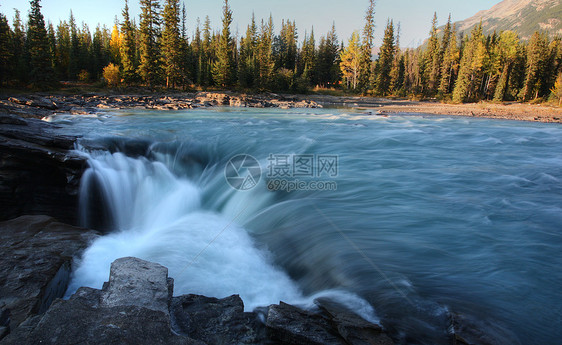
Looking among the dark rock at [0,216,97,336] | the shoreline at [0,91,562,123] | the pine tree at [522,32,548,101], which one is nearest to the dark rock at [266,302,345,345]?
the dark rock at [0,216,97,336]

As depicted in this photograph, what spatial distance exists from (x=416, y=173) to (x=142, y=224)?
8.57 metres

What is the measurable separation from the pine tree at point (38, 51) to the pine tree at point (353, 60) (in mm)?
49586

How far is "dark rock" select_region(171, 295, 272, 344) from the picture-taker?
346cm

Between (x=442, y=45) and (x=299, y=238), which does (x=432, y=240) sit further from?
(x=442, y=45)

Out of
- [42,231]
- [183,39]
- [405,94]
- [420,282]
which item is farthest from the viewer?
[405,94]

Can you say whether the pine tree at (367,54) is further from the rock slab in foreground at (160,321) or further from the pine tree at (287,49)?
the rock slab in foreground at (160,321)

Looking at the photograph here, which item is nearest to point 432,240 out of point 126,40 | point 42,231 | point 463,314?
point 463,314

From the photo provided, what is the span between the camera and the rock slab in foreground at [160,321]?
265 cm

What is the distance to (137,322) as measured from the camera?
9.41 feet

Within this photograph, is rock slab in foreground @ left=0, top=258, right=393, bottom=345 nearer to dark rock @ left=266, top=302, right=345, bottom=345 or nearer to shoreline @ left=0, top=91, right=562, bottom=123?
dark rock @ left=266, top=302, right=345, bottom=345

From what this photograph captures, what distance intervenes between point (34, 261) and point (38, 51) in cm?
4828

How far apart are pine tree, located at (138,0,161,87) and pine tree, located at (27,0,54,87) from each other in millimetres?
11479

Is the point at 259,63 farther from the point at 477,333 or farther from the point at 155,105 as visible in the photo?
the point at 477,333

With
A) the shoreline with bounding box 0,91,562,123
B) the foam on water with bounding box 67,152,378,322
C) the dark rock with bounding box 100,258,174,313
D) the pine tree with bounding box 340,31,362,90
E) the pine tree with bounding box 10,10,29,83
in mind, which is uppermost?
the pine tree with bounding box 340,31,362,90
